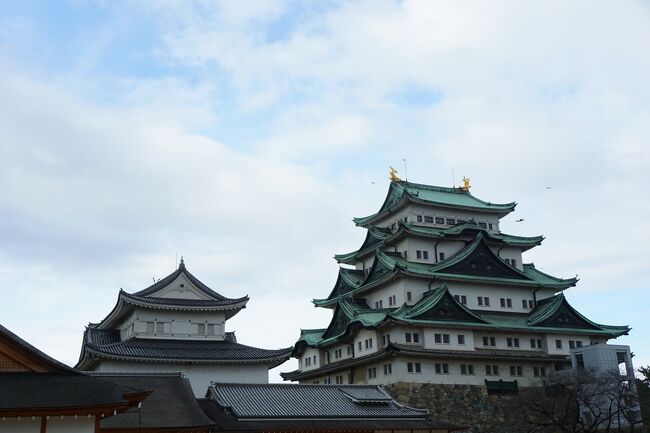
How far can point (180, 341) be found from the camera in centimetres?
4522

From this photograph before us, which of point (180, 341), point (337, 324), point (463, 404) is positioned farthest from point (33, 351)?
point (337, 324)

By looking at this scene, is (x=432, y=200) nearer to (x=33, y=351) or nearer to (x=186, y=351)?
(x=186, y=351)

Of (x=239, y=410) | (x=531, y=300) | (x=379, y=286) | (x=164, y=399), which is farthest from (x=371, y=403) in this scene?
(x=531, y=300)

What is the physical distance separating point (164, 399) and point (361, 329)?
25590mm

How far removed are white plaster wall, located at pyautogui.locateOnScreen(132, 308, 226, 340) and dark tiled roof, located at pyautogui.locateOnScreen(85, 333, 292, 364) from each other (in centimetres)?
44

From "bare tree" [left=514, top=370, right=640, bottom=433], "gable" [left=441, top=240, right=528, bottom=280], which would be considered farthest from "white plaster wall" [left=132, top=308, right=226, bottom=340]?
"bare tree" [left=514, top=370, right=640, bottom=433]

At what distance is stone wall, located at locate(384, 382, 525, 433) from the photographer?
46906mm

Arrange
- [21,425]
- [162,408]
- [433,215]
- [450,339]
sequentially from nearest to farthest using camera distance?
[21,425] → [162,408] → [450,339] → [433,215]

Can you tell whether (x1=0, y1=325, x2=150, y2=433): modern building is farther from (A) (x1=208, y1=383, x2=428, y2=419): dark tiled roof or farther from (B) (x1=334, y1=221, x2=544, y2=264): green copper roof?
(B) (x1=334, y1=221, x2=544, y2=264): green copper roof

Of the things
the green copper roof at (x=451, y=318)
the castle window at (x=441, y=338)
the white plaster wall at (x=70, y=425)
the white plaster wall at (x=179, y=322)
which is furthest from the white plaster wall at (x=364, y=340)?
the white plaster wall at (x=70, y=425)

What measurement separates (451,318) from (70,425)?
3563 centimetres

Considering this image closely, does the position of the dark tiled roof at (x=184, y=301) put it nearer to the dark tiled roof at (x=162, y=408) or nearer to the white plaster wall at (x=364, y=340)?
the white plaster wall at (x=364, y=340)

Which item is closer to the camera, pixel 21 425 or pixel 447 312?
pixel 21 425

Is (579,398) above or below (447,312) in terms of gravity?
below
